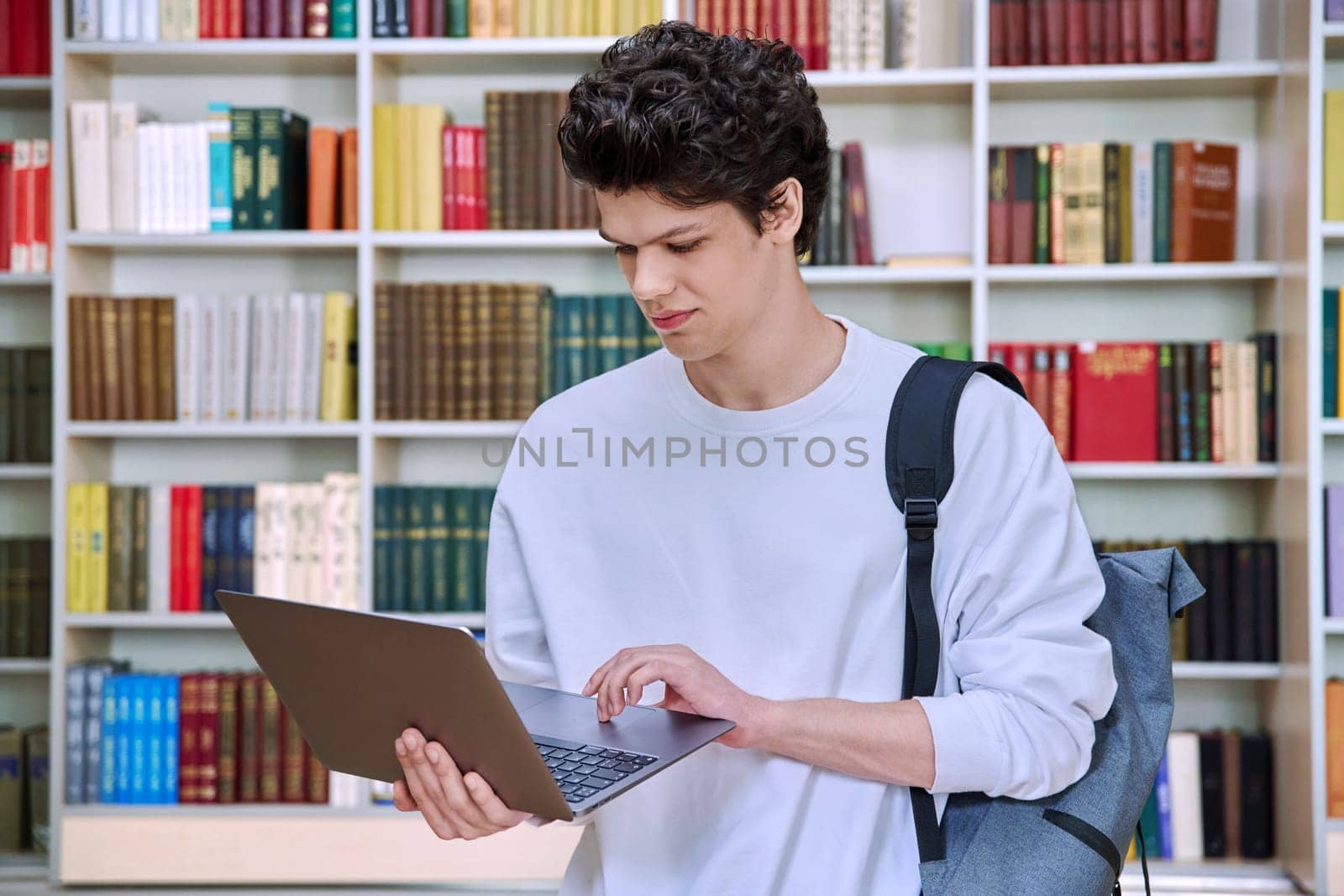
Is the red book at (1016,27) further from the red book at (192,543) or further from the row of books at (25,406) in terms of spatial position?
the row of books at (25,406)

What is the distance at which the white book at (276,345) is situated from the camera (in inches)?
111

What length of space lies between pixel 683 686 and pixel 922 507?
0.76 ft

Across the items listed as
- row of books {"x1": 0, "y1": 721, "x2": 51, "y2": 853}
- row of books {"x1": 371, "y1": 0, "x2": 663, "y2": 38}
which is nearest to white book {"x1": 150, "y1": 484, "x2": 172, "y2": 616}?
row of books {"x1": 0, "y1": 721, "x2": 51, "y2": 853}

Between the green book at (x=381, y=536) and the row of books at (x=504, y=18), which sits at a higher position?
the row of books at (x=504, y=18)

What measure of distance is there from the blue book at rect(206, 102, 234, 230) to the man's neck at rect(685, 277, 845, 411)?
208cm

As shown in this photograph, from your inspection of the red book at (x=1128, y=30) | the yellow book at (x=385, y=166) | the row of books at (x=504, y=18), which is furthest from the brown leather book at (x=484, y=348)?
the red book at (x=1128, y=30)

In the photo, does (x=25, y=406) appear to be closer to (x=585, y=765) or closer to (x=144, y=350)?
(x=144, y=350)

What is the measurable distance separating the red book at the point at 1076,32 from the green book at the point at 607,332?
1121 mm

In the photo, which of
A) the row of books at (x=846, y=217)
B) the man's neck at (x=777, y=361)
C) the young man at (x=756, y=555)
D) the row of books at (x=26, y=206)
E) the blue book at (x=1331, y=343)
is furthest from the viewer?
the row of books at (x=26, y=206)

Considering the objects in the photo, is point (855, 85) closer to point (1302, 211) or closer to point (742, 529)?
point (1302, 211)

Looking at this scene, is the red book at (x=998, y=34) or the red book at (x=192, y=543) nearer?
the red book at (x=998, y=34)

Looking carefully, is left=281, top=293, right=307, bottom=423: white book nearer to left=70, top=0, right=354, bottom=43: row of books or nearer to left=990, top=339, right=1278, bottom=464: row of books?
left=70, top=0, right=354, bottom=43: row of books

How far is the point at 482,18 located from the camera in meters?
2.80

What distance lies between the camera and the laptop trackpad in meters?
0.93
